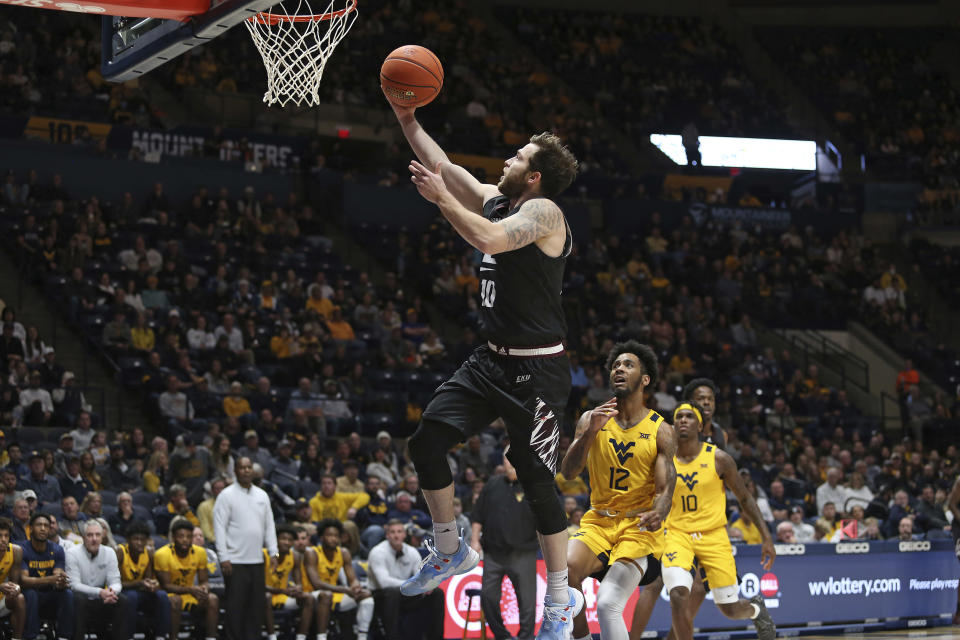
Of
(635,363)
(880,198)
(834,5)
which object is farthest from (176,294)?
(834,5)

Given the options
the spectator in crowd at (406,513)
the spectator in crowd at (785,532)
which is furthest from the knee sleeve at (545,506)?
the spectator in crowd at (785,532)

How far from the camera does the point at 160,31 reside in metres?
7.42

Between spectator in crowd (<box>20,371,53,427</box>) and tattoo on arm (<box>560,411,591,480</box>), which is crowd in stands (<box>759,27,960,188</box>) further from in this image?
tattoo on arm (<box>560,411,591,480</box>)

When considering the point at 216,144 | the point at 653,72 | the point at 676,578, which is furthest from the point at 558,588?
the point at 653,72

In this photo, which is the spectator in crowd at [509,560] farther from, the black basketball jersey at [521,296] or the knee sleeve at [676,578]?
the black basketball jersey at [521,296]

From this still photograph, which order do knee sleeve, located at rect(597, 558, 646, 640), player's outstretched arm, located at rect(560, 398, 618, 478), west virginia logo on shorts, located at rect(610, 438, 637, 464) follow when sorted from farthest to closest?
west virginia logo on shorts, located at rect(610, 438, 637, 464) → knee sleeve, located at rect(597, 558, 646, 640) → player's outstretched arm, located at rect(560, 398, 618, 478)

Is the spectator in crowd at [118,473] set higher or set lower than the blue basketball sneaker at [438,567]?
higher

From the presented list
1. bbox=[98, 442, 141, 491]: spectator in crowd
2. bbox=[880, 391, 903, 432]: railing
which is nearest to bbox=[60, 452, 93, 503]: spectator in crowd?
bbox=[98, 442, 141, 491]: spectator in crowd

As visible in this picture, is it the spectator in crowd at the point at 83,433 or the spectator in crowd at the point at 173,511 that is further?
the spectator in crowd at the point at 83,433

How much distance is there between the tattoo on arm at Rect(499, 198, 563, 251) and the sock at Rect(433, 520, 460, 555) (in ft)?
4.88

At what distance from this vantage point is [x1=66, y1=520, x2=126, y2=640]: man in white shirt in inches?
449

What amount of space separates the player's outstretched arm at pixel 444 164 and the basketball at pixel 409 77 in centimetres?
8

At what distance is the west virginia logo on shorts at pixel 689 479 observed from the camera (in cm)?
979

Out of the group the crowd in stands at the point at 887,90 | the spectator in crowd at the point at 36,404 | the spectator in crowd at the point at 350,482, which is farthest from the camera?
the crowd in stands at the point at 887,90
